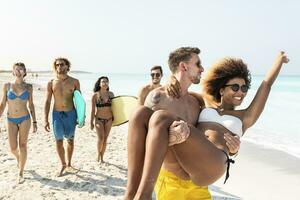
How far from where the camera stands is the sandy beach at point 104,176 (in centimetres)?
591

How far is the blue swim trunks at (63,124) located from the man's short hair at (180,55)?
384 centimetres

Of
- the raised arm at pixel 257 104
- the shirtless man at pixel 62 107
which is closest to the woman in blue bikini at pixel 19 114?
the shirtless man at pixel 62 107

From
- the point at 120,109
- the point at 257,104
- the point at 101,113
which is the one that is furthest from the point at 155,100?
the point at 120,109

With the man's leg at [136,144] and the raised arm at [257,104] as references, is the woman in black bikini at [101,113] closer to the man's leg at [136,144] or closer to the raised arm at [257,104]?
the raised arm at [257,104]

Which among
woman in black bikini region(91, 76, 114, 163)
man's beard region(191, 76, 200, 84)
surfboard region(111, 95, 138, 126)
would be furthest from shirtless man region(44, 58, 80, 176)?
man's beard region(191, 76, 200, 84)

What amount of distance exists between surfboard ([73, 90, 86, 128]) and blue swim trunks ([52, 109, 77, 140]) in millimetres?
239

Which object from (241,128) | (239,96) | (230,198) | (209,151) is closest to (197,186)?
(209,151)

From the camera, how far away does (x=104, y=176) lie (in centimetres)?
676

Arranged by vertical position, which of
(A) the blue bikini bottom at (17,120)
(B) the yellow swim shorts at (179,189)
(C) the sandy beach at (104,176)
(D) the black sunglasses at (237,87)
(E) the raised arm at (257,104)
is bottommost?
(C) the sandy beach at (104,176)

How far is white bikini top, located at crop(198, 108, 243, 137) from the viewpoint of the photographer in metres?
3.16

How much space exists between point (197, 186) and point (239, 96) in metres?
0.93

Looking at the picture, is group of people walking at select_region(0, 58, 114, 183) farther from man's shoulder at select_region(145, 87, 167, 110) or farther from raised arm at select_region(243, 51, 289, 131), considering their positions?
raised arm at select_region(243, 51, 289, 131)

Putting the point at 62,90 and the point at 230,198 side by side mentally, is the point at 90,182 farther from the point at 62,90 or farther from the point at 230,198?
the point at 230,198

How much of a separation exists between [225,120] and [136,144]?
34.9 inches
